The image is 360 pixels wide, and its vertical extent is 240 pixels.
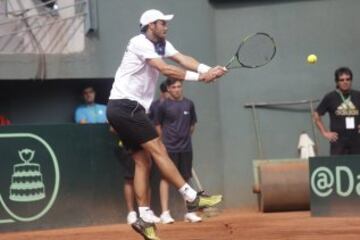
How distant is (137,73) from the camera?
867cm

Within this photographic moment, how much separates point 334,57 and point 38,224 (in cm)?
565

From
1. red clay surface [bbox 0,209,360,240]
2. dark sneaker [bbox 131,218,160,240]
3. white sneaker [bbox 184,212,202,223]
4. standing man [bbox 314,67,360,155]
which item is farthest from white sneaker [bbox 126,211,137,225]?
dark sneaker [bbox 131,218,160,240]

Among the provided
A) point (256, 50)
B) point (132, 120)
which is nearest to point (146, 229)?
point (132, 120)

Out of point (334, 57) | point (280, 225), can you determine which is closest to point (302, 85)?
point (334, 57)

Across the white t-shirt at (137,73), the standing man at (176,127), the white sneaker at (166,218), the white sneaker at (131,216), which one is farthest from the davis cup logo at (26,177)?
the white t-shirt at (137,73)

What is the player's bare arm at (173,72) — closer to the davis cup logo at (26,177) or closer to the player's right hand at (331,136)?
the davis cup logo at (26,177)

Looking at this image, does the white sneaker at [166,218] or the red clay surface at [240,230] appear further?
the white sneaker at [166,218]

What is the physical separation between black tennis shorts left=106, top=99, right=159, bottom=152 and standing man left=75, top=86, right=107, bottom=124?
4.64 meters

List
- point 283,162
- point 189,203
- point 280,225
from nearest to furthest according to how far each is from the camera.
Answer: point 189,203
point 280,225
point 283,162

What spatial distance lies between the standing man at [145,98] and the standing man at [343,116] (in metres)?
4.80

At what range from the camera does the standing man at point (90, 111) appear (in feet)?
44.0

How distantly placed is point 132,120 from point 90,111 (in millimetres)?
4986

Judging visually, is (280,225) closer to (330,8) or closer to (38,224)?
(38,224)

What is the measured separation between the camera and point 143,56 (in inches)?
336
